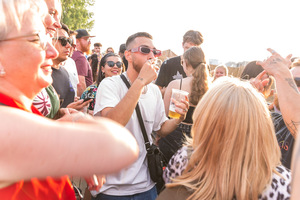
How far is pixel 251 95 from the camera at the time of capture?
5.17ft

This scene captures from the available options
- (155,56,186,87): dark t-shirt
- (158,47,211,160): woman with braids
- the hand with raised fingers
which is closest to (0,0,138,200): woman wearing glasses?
the hand with raised fingers

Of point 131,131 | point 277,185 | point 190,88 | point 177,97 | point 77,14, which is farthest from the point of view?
point 77,14

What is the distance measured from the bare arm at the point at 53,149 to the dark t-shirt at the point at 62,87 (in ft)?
6.83

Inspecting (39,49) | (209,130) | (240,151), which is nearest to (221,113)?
(209,130)

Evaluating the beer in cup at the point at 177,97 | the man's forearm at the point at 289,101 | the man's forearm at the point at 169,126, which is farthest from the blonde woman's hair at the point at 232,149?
the man's forearm at the point at 169,126

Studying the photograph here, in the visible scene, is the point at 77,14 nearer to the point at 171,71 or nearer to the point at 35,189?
the point at 171,71

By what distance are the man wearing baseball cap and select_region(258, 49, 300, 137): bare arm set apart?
11.6ft

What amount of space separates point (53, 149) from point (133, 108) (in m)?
1.54

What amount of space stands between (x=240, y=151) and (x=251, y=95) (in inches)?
14.6

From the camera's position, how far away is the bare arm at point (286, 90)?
197cm

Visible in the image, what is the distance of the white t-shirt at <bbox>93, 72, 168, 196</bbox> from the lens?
2158mm

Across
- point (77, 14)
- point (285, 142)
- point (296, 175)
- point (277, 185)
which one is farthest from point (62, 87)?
point (77, 14)

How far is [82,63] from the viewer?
202 inches

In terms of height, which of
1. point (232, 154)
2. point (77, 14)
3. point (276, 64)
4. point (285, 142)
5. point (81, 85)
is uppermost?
point (77, 14)
